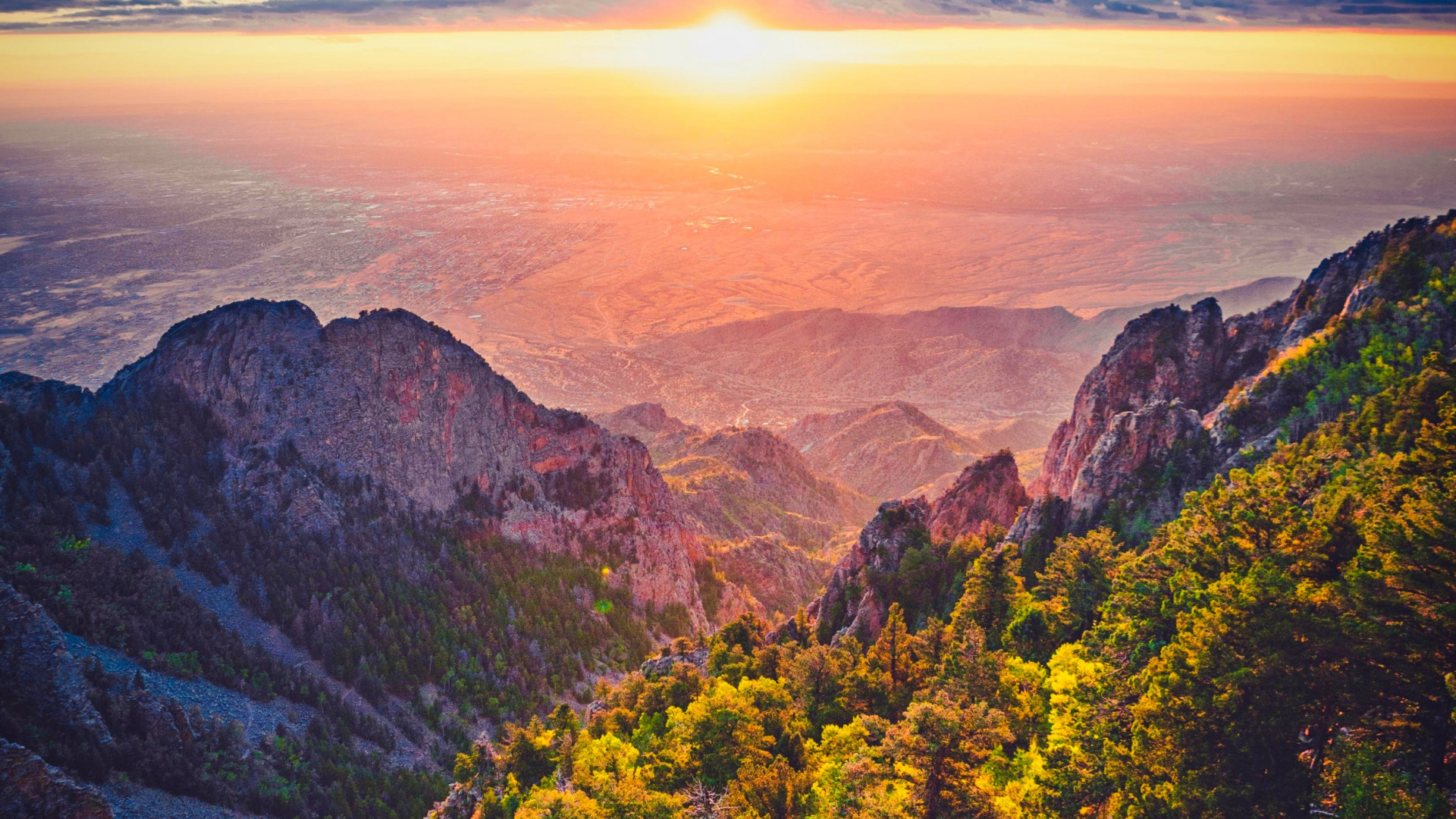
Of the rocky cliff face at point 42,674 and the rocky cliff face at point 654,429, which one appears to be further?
the rocky cliff face at point 654,429

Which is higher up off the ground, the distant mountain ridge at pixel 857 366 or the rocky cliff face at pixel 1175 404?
the rocky cliff face at pixel 1175 404

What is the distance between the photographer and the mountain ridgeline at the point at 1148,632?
58.4ft

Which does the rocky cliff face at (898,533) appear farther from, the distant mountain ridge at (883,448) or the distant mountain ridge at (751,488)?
the distant mountain ridge at (883,448)

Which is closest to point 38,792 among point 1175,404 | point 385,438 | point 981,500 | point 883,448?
point 385,438

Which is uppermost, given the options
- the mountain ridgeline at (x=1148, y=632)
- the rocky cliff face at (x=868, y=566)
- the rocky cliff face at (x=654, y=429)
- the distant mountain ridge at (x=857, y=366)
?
the mountain ridgeline at (x=1148, y=632)

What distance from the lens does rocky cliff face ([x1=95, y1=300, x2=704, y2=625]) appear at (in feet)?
175

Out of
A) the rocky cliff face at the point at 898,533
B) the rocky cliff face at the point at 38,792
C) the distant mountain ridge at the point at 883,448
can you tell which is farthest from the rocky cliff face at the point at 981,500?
the distant mountain ridge at the point at 883,448

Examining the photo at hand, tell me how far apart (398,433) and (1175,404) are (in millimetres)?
44147

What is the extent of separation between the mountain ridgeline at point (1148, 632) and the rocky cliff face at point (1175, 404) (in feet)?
0.53

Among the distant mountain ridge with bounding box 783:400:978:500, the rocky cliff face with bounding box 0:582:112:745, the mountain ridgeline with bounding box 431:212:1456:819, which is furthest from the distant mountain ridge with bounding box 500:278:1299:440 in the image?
the rocky cliff face with bounding box 0:582:112:745

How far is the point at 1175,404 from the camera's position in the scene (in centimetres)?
4162

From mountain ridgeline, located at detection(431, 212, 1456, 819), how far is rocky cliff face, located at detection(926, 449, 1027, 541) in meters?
0.17

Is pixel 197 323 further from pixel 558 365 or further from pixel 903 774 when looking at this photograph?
pixel 558 365

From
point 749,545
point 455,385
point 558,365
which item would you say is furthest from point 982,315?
point 455,385
